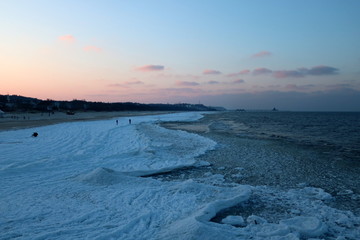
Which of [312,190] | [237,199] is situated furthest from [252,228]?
[312,190]

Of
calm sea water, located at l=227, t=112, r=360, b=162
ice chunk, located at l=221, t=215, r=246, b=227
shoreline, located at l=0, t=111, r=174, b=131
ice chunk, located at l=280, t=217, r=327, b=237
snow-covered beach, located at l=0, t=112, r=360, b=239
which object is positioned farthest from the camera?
shoreline, located at l=0, t=111, r=174, b=131

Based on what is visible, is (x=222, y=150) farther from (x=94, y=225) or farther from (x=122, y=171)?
(x=94, y=225)

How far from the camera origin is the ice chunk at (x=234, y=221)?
5694 mm

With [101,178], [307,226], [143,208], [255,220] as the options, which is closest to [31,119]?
[101,178]

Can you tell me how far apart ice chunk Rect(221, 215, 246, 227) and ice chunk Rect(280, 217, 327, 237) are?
3.06ft

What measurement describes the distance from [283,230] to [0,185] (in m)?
8.55

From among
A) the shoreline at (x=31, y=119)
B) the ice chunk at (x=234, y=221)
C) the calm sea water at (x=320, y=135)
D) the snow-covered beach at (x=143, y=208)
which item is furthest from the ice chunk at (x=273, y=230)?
the shoreline at (x=31, y=119)

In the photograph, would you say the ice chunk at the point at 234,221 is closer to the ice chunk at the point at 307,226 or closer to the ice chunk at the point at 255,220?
the ice chunk at the point at 255,220

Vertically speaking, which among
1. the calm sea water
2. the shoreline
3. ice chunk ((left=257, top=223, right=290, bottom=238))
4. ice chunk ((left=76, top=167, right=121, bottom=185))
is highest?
the shoreline

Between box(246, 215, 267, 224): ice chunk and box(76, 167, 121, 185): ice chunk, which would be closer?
box(246, 215, 267, 224): ice chunk

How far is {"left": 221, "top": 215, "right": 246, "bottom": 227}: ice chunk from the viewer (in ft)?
18.7

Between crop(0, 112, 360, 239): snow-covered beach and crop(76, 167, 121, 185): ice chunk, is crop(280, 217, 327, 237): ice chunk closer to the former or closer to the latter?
crop(0, 112, 360, 239): snow-covered beach

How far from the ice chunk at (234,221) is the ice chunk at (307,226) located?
0.93 meters

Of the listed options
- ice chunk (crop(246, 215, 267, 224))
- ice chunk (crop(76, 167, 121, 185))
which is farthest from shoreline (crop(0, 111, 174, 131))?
ice chunk (crop(246, 215, 267, 224))
